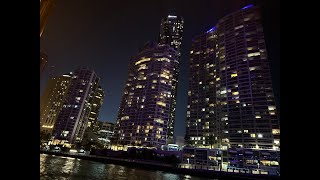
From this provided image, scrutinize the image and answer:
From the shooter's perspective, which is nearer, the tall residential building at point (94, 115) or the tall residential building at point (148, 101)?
the tall residential building at point (148, 101)

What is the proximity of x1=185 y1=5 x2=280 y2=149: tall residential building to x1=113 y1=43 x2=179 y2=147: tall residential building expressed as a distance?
1512 centimetres

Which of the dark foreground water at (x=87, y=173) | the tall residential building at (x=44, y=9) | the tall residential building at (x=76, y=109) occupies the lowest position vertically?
the dark foreground water at (x=87, y=173)

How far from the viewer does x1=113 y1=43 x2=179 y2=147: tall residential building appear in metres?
122

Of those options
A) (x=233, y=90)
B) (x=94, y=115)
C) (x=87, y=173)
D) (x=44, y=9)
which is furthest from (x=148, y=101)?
(x=44, y=9)

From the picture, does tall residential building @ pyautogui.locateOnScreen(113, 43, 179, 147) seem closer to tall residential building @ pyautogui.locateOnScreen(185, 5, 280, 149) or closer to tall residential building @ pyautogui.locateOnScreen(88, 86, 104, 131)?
tall residential building @ pyautogui.locateOnScreen(185, 5, 280, 149)

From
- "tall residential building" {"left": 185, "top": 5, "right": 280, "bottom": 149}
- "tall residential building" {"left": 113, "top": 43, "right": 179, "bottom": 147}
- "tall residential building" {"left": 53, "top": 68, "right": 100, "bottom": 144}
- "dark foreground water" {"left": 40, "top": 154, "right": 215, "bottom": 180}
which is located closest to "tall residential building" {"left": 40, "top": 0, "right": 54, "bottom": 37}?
"dark foreground water" {"left": 40, "top": 154, "right": 215, "bottom": 180}

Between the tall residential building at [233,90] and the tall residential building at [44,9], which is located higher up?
the tall residential building at [233,90]

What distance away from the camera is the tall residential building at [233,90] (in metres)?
93.7

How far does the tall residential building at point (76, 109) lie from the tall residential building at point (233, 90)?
78.8 m

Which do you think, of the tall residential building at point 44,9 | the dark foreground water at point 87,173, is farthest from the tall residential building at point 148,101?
the tall residential building at point 44,9

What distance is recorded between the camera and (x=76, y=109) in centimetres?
16050

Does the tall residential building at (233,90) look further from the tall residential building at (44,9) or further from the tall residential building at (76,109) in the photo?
the tall residential building at (44,9)

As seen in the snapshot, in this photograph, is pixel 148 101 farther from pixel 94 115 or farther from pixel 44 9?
pixel 44 9

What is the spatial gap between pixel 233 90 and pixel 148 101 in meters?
47.5
